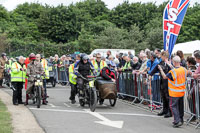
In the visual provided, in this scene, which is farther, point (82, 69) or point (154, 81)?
point (82, 69)

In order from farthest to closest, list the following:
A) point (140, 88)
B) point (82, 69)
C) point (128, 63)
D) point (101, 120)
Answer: point (128, 63) < point (140, 88) < point (82, 69) < point (101, 120)

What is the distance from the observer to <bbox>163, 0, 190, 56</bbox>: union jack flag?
11.0 m

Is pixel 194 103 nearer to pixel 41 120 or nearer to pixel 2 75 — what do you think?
pixel 41 120

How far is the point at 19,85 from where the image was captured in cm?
1438

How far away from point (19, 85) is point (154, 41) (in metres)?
45.4

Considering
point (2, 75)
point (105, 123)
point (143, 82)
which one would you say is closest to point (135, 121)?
point (105, 123)

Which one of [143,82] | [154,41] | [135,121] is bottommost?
[135,121]

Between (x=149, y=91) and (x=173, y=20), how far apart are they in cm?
315

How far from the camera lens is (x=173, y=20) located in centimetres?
1097

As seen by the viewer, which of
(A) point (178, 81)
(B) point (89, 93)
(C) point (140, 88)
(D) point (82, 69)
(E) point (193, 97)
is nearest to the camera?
(A) point (178, 81)

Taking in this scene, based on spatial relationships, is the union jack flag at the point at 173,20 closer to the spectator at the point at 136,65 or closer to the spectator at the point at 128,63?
the spectator at the point at 136,65

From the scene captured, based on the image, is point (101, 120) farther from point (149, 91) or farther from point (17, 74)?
point (17, 74)

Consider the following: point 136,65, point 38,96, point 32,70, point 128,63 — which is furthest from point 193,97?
point 32,70

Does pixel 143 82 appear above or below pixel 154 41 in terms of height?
below
